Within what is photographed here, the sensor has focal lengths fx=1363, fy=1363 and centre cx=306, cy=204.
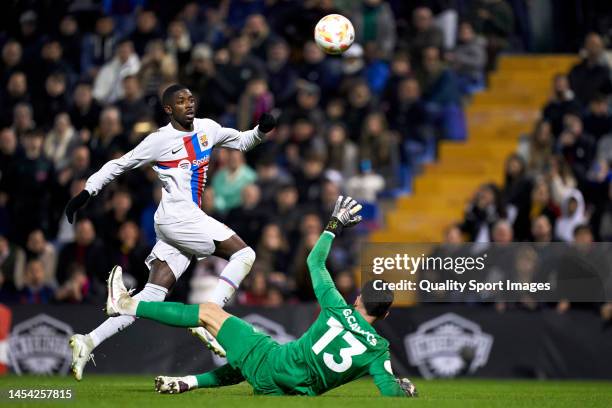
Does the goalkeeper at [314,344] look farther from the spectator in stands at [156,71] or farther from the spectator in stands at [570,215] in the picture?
the spectator in stands at [156,71]

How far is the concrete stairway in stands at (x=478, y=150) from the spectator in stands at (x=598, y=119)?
201cm

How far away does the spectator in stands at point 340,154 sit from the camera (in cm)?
1914

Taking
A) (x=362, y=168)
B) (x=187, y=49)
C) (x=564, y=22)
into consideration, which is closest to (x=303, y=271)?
(x=362, y=168)

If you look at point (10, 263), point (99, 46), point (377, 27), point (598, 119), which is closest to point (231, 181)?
point (10, 263)

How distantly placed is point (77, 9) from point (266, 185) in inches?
256

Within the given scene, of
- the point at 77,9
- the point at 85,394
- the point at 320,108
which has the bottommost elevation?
the point at 85,394

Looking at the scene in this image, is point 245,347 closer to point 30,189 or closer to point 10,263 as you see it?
point 10,263

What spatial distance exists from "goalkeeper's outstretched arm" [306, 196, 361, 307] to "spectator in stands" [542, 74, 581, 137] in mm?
8426

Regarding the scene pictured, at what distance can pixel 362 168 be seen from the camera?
62.8 ft

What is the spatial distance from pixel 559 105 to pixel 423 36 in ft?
9.59

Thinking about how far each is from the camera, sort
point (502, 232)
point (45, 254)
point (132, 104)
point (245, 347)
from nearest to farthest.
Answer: point (245, 347), point (502, 232), point (45, 254), point (132, 104)

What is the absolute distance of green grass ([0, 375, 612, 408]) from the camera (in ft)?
33.5

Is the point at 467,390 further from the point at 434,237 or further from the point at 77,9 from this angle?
the point at 77,9

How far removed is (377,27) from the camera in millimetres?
21234
